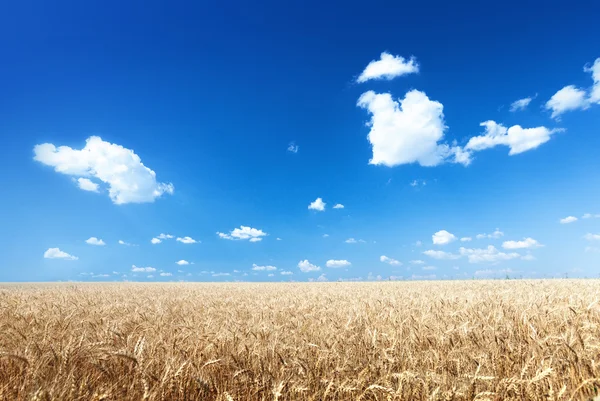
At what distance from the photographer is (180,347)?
4043 millimetres

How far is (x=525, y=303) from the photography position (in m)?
7.55

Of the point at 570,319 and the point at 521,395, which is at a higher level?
the point at 570,319

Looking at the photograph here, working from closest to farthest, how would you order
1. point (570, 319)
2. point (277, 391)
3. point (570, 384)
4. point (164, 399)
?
point (277, 391)
point (164, 399)
point (570, 384)
point (570, 319)

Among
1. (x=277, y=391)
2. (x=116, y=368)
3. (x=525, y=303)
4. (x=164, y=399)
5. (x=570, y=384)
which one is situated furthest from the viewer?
(x=525, y=303)

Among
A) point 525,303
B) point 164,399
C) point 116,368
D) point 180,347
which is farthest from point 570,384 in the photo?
point 525,303

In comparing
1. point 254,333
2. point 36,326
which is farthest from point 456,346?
point 36,326

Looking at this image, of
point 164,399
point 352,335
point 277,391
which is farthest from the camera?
point 352,335

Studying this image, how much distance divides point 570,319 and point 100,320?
24.9 feet

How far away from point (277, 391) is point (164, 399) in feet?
3.49

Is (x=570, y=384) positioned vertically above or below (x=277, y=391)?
below

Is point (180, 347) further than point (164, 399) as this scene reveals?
Yes

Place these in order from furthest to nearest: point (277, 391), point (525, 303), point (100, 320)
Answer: point (525, 303) < point (100, 320) < point (277, 391)

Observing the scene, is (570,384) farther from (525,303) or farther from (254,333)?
(525,303)

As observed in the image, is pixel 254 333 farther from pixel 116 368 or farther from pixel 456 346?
pixel 456 346
